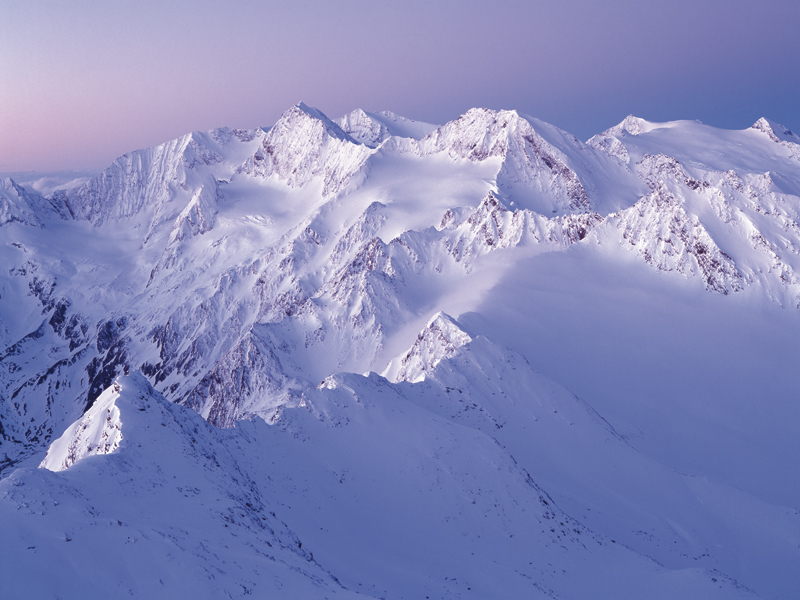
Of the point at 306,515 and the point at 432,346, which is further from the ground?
the point at 306,515

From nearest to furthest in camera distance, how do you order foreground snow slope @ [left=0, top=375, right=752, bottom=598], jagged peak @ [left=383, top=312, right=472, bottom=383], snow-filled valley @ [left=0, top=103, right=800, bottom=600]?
foreground snow slope @ [left=0, top=375, right=752, bottom=598] → snow-filled valley @ [left=0, top=103, right=800, bottom=600] → jagged peak @ [left=383, top=312, right=472, bottom=383]

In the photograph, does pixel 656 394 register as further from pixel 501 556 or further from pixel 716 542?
pixel 501 556

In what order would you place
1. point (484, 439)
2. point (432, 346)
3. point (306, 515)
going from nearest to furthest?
point (306, 515) → point (484, 439) → point (432, 346)

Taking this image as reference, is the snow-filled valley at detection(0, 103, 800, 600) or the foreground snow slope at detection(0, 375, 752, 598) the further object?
the snow-filled valley at detection(0, 103, 800, 600)

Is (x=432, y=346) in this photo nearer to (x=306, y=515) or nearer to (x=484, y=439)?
(x=484, y=439)

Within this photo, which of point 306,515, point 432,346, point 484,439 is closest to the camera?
point 306,515

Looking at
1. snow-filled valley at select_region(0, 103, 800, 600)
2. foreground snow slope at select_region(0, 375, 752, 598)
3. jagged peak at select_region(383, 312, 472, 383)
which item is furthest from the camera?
jagged peak at select_region(383, 312, 472, 383)

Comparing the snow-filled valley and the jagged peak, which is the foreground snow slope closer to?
the snow-filled valley

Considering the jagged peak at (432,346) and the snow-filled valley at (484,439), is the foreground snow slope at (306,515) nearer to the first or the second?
the snow-filled valley at (484,439)

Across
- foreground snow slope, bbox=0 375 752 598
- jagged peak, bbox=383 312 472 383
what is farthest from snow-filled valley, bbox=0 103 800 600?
jagged peak, bbox=383 312 472 383

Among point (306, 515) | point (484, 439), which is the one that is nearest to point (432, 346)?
point (484, 439)

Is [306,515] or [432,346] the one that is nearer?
[306,515]
